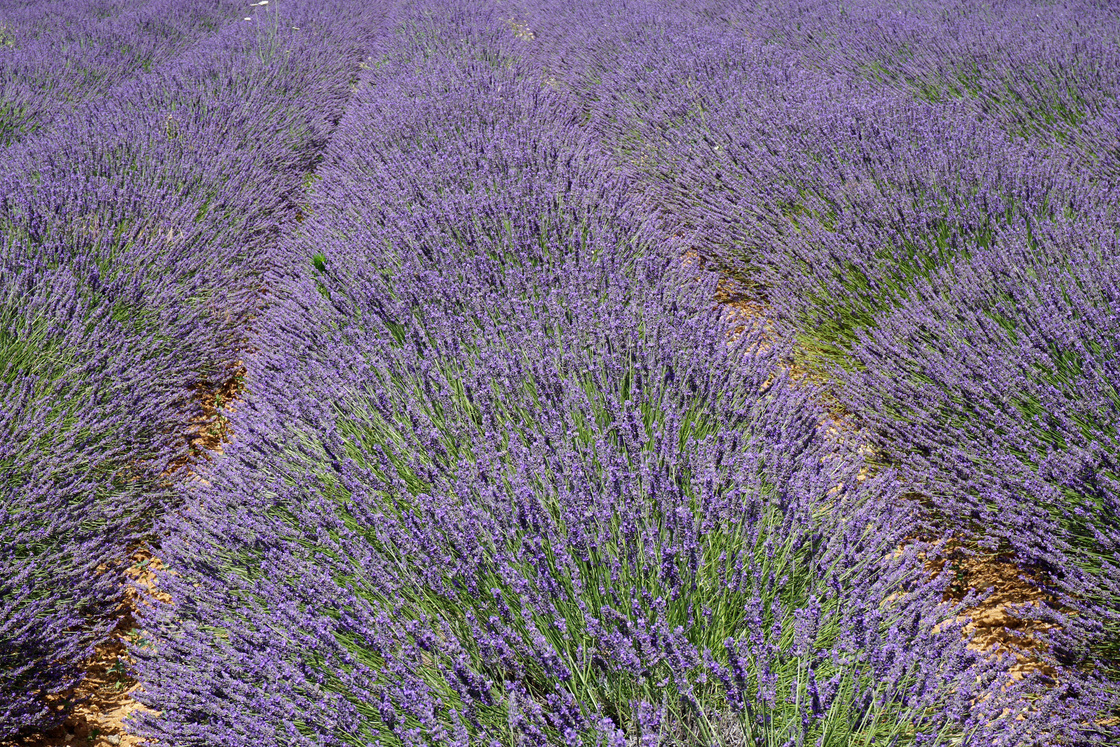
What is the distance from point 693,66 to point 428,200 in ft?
8.85

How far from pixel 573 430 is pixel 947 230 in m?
1.85

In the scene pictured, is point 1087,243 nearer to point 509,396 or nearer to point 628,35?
point 509,396

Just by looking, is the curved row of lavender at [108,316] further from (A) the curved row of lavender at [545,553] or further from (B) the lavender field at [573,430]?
(A) the curved row of lavender at [545,553]

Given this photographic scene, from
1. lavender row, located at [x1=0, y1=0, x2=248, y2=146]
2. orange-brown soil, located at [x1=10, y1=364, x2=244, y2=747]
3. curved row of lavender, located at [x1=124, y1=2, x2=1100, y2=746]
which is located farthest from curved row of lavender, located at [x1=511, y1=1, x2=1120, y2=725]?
lavender row, located at [x1=0, y1=0, x2=248, y2=146]

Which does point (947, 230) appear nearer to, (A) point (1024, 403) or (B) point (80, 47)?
(A) point (1024, 403)

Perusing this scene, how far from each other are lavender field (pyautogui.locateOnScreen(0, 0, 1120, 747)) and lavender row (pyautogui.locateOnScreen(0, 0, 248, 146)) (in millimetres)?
833

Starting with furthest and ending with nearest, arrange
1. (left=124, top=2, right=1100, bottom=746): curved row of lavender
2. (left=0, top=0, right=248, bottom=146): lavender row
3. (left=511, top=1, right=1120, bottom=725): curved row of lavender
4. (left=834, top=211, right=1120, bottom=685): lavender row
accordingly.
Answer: (left=0, top=0, right=248, bottom=146): lavender row
(left=511, top=1, right=1120, bottom=725): curved row of lavender
(left=834, top=211, right=1120, bottom=685): lavender row
(left=124, top=2, right=1100, bottom=746): curved row of lavender

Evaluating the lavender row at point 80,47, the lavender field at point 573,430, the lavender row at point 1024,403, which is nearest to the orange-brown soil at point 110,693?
the lavender field at point 573,430

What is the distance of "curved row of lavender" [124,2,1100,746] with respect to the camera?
3.51 ft

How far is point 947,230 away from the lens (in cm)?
249

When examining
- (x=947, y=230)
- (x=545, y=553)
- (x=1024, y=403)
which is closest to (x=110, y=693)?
(x=545, y=553)

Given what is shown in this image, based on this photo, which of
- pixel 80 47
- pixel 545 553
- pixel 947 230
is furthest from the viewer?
pixel 80 47

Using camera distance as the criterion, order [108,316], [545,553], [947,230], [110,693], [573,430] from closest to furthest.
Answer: [545,553]
[573,430]
[110,693]
[108,316]
[947,230]

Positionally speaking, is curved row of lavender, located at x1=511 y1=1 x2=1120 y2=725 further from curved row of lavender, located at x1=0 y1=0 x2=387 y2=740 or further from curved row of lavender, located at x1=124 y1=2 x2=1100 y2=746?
curved row of lavender, located at x1=0 y1=0 x2=387 y2=740
